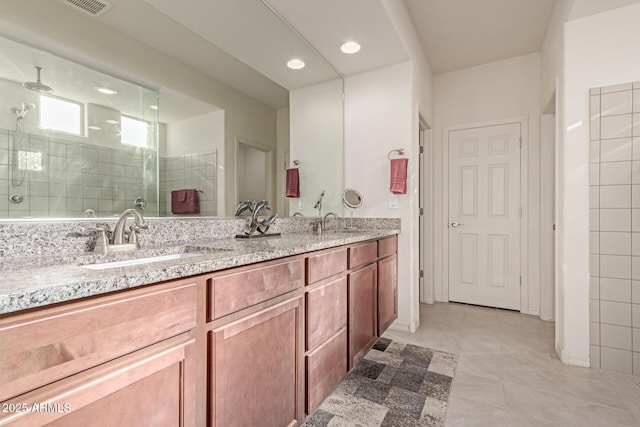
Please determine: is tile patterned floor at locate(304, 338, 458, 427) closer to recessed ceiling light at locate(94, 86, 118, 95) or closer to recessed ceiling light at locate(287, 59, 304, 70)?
recessed ceiling light at locate(94, 86, 118, 95)

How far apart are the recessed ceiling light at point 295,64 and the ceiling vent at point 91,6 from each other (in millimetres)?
1311

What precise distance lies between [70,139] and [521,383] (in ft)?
8.83

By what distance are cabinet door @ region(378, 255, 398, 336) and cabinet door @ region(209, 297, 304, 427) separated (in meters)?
1.06

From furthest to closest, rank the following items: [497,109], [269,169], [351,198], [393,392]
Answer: [497,109] → [351,198] → [269,169] → [393,392]

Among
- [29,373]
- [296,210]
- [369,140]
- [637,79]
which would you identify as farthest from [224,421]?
[637,79]

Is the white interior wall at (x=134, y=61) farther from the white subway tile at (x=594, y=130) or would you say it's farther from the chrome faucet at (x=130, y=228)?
the white subway tile at (x=594, y=130)

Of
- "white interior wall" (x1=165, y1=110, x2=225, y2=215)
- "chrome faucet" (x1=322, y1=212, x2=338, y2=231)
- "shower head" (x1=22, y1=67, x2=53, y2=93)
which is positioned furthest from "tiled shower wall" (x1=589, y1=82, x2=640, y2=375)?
"shower head" (x1=22, y1=67, x2=53, y2=93)

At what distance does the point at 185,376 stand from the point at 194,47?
160cm

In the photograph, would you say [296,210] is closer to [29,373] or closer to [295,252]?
[295,252]

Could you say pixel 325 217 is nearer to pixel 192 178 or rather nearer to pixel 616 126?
pixel 192 178

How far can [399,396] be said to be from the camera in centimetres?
177

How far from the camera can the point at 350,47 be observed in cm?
247

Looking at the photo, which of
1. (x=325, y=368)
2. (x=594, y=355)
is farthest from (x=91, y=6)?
(x=594, y=355)

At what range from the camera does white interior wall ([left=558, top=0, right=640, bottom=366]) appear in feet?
6.83
